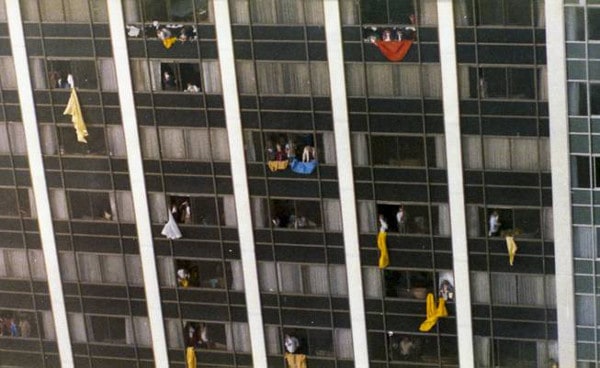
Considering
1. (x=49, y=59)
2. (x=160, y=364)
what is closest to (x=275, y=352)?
(x=160, y=364)

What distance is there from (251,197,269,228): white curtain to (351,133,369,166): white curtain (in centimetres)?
474

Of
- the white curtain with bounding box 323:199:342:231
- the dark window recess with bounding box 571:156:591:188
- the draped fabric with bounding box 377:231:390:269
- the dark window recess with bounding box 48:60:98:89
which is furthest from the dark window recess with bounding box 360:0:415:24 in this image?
the dark window recess with bounding box 48:60:98:89

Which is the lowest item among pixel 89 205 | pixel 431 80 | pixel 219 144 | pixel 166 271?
pixel 166 271

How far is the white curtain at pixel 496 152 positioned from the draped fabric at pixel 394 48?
15.7ft

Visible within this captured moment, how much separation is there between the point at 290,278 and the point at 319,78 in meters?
9.44

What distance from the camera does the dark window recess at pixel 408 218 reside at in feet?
233

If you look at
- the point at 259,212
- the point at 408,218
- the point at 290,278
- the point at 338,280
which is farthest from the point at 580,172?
the point at 259,212

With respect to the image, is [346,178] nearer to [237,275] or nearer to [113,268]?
[237,275]

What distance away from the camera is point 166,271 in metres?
76.0

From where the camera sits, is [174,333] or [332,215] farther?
[174,333]

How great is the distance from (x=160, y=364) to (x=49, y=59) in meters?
14.8

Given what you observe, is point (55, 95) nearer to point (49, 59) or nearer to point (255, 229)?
point (49, 59)

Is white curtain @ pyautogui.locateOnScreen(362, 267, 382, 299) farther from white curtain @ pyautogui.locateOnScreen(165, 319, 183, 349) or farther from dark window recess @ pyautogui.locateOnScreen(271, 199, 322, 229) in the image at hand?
white curtain @ pyautogui.locateOnScreen(165, 319, 183, 349)

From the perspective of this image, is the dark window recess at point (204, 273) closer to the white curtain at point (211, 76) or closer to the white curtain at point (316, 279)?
the white curtain at point (316, 279)
